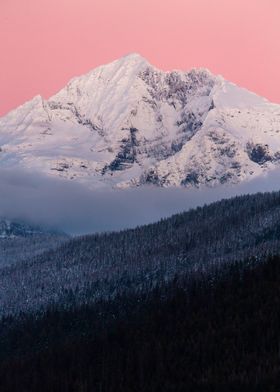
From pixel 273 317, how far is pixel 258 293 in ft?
64.4

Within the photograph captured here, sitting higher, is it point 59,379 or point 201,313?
point 201,313

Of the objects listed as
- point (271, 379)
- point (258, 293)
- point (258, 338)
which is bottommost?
point (271, 379)

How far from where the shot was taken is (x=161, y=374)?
6068 inches

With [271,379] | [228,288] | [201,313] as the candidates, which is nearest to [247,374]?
[271,379]

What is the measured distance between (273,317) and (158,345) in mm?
20068

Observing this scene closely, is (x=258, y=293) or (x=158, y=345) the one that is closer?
(x=158, y=345)

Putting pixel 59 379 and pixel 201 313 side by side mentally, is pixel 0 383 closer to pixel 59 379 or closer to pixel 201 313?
pixel 59 379

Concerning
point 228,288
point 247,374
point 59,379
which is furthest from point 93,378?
point 228,288

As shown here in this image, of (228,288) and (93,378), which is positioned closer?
(93,378)

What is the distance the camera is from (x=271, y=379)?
131375 millimetres

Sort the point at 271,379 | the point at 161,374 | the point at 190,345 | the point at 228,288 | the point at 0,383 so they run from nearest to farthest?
the point at 271,379
the point at 161,374
the point at 190,345
the point at 0,383
the point at 228,288

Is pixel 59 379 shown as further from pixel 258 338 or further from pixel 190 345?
pixel 258 338

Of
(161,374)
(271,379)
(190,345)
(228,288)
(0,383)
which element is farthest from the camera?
(228,288)

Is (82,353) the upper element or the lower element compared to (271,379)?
upper
